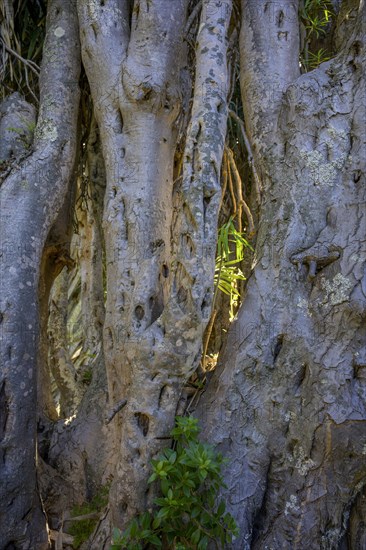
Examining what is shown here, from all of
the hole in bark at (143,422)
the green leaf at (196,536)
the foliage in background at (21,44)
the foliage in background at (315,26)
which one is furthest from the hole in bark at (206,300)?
the foliage in background at (21,44)

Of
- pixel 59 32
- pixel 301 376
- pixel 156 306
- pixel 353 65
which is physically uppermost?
pixel 59 32

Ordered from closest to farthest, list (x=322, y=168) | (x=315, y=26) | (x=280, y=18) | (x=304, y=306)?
(x=304, y=306), (x=322, y=168), (x=280, y=18), (x=315, y=26)

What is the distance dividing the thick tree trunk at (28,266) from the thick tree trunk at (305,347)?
824mm

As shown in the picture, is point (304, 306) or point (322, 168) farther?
point (322, 168)

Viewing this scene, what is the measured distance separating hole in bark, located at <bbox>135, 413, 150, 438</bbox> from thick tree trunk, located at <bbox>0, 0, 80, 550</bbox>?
1.78 feet

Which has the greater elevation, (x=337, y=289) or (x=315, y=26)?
(x=315, y=26)

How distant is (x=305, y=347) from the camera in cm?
239

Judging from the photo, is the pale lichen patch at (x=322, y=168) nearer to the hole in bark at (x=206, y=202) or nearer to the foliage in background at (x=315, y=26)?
the hole in bark at (x=206, y=202)

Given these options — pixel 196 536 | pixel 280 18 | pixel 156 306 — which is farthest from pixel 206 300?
pixel 280 18

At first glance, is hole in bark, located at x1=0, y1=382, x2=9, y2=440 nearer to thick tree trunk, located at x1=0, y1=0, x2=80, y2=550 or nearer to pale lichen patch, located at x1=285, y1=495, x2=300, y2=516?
thick tree trunk, located at x1=0, y1=0, x2=80, y2=550

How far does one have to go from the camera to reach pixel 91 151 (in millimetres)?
3506

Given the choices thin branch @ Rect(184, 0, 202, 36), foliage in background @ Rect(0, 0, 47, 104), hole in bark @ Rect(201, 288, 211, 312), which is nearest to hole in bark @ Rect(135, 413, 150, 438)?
hole in bark @ Rect(201, 288, 211, 312)

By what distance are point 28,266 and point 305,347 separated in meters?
1.35

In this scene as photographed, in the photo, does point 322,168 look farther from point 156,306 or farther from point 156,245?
point 156,306
